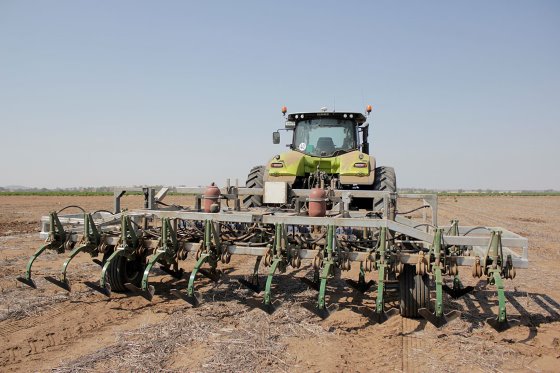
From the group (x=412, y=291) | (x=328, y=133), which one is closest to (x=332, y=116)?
(x=328, y=133)

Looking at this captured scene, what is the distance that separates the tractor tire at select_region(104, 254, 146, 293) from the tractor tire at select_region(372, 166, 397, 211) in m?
3.37

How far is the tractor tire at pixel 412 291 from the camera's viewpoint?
14.4ft

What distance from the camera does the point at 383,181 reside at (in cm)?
670

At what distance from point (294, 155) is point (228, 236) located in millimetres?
2405

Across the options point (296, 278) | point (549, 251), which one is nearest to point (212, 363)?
point (296, 278)

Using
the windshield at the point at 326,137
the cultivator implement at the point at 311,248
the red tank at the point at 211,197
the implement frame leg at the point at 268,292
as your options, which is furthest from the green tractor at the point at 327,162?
the implement frame leg at the point at 268,292

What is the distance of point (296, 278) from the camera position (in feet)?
21.5

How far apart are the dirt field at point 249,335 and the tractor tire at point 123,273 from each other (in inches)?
10.5

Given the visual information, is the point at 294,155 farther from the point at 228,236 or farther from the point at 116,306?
the point at 116,306

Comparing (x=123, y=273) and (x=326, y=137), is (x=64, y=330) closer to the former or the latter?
(x=123, y=273)

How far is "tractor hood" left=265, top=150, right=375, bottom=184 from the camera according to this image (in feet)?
21.9

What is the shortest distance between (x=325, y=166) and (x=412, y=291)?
11.2 feet

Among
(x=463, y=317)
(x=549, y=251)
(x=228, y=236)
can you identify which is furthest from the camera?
(x=549, y=251)

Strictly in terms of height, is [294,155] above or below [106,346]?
above
